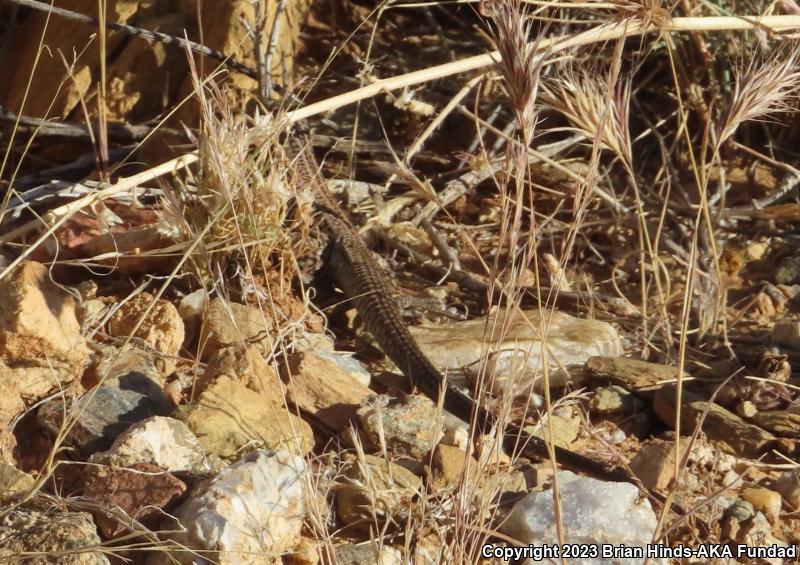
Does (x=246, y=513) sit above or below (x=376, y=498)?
above

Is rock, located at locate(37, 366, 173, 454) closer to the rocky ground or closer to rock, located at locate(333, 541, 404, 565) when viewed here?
the rocky ground

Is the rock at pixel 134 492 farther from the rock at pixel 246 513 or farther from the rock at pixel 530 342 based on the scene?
the rock at pixel 530 342

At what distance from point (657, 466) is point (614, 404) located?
1.71 ft

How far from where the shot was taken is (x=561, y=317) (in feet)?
11.1

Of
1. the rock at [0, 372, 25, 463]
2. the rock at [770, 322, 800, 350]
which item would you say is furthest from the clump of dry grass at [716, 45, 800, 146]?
the rock at [0, 372, 25, 463]

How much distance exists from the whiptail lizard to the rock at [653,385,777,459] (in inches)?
17.6

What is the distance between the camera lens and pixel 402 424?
255 centimetres

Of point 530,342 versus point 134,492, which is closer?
point 134,492

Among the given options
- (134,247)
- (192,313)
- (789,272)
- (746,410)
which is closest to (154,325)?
(192,313)

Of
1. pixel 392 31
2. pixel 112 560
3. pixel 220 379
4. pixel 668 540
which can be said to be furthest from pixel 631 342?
pixel 392 31

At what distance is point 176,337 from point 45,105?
75.5 inches

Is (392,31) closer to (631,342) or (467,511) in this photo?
(631,342)

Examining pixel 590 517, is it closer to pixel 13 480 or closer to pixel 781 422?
pixel 781 422

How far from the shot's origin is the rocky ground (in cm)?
188
